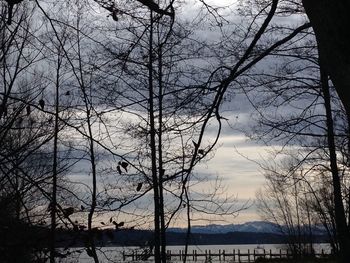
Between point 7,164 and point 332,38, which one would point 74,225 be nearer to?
point 7,164

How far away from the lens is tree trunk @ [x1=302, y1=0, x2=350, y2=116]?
5.81 feet

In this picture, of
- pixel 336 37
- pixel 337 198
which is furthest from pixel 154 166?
pixel 336 37

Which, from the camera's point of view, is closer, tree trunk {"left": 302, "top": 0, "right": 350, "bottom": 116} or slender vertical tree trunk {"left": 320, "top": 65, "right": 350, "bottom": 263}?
tree trunk {"left": 302, "top": 0, "right": 350, "bottom": 116}

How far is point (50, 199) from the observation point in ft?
12.7

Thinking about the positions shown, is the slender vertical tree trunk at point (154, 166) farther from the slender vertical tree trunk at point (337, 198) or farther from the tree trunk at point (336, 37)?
the slender vertical tree trunk at point (337, 198)

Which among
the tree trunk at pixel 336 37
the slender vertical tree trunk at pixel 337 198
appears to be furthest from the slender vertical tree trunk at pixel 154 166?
the slender vertical tree trunk at pixel 337 198

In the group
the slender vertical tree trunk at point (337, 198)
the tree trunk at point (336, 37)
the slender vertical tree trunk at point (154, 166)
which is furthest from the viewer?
the slender vertical tree trunk at point (337, 198)

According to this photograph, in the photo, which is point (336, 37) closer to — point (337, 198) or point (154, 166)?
point (154, 166)

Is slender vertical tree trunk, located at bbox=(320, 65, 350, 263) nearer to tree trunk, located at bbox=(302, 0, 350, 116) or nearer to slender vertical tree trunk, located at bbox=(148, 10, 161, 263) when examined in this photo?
slender vertical tree trunk, located at bbox=(148, 10, 161, 263)

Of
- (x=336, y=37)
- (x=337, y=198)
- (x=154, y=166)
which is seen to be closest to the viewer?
(x=336, y=37)

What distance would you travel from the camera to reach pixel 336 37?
178 centimetres

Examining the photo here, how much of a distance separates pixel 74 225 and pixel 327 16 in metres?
2.70

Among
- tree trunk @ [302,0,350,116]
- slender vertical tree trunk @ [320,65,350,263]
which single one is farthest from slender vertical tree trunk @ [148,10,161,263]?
slender vertical tree trunk @ [320,65,350,263]

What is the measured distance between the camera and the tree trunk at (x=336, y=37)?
177 cm
